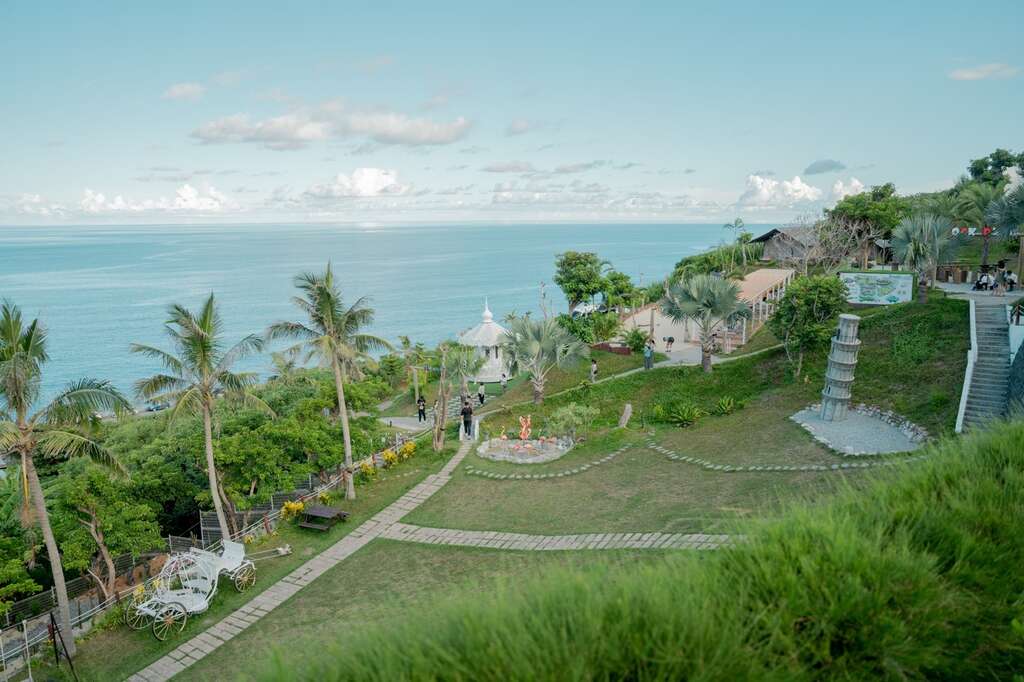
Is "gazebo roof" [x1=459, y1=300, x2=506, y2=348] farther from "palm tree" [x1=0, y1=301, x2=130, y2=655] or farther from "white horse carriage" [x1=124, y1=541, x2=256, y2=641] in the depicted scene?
"palm tree" [x1=0, y1=301, x2=130, y2=655]

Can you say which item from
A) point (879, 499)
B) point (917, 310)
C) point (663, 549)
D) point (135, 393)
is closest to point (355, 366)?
point (135, 393)

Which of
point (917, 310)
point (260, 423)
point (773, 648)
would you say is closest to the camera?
point (773, 648)

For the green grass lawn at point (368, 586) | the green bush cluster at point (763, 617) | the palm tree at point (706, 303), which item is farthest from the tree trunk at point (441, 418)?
the green bush cluster at point (763, 617)

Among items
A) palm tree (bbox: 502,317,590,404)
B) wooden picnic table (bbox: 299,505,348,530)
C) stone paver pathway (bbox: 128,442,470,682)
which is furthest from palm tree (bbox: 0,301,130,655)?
palm tree (bbox: 502,317,590,404)

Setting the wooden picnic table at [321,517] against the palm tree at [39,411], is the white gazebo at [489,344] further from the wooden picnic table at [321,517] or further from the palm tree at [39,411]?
the palm tree at [39,411]

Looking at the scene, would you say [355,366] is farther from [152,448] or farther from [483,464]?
[152,448]

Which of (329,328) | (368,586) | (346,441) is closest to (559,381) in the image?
(346,441)
